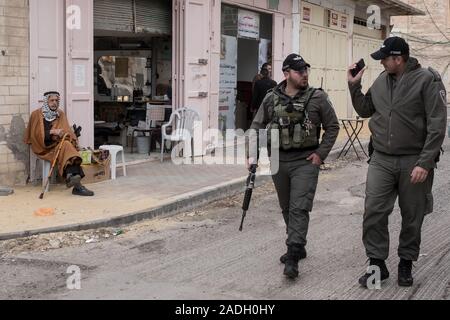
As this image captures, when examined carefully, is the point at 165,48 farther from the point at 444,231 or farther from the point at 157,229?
the point at 444,231

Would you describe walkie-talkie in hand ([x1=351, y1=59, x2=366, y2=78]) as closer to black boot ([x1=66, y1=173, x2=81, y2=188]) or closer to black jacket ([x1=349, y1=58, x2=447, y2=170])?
black jacket ([x1=349, y1=58, x2=447, y2=170])

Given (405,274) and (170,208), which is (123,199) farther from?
(405,274)

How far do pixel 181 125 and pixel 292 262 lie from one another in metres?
6.73

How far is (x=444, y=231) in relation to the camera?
7.04 meters

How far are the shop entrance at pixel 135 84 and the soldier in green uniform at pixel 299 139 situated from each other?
6562mm

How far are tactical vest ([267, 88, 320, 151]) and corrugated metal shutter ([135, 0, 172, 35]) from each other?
663 cm

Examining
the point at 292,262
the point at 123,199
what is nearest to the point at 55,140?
the point at 123,199

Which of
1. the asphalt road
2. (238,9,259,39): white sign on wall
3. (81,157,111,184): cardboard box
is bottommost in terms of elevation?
the asphalt road

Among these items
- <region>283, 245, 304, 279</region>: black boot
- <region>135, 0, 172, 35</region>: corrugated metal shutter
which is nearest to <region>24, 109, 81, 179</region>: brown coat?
<region>135, 0, 172, 35</region>: corrugated metal shutter

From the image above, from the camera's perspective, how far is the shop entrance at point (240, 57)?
14188 mm

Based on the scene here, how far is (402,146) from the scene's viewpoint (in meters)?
4.89

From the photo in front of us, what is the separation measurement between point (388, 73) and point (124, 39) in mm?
9964

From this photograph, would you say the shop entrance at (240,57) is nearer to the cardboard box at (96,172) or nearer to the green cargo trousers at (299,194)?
the cardboard box at (96,172)

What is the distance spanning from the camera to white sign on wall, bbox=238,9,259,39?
14383 mm
